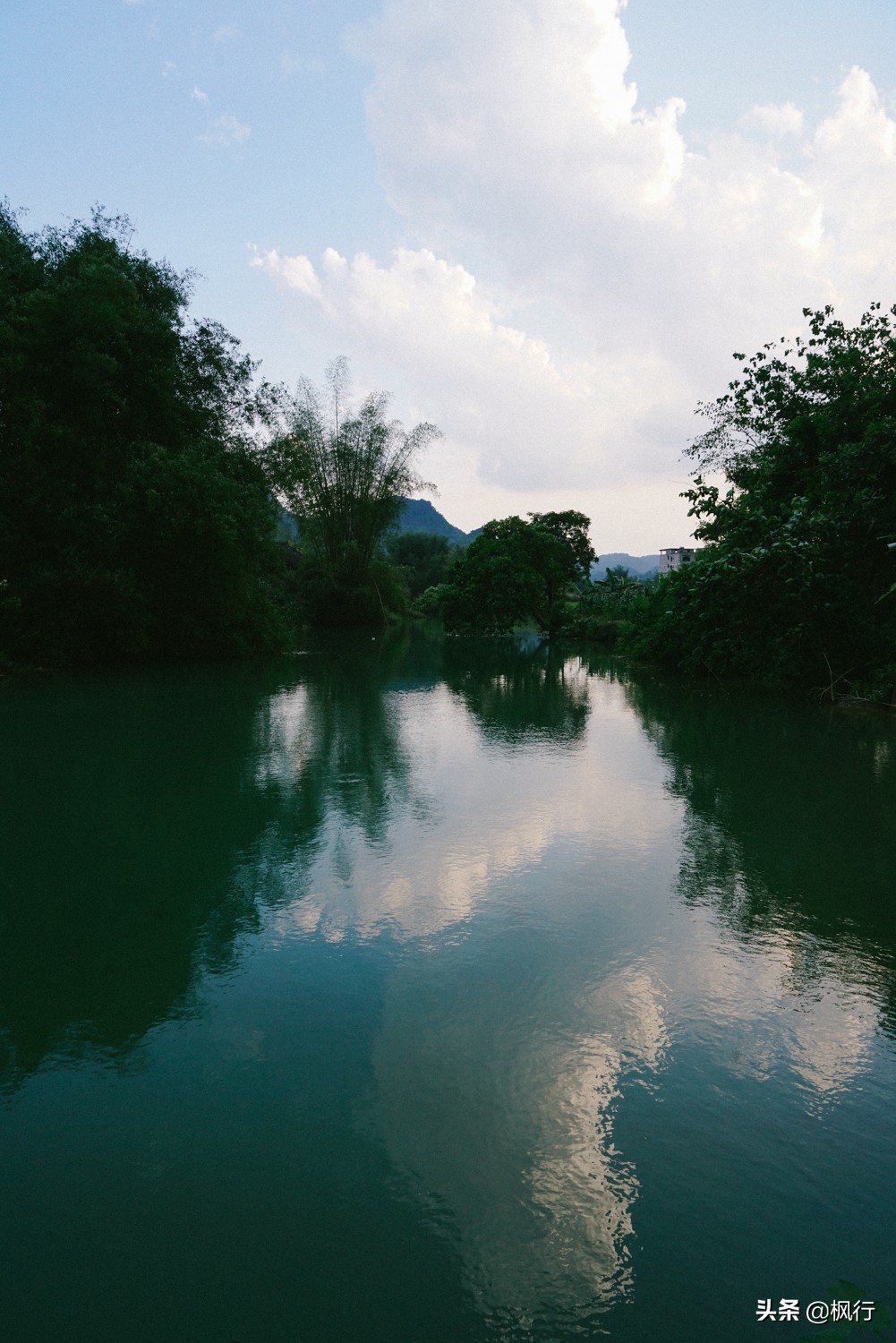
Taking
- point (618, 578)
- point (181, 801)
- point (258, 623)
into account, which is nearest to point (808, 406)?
point (258, 623)

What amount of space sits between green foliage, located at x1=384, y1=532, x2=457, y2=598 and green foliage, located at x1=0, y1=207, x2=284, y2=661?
2051 inches

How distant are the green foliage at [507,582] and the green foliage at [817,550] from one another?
15524 mm

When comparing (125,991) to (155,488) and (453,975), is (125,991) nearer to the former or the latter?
(453,975)

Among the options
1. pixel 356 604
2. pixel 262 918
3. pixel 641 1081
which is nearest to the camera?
pixel 641 1081

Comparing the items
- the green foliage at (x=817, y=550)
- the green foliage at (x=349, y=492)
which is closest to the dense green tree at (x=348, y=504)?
the green foliage at (x=349, y=492)

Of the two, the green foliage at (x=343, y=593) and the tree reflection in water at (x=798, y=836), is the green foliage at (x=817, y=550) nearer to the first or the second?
the tree reflection in water at (x=798, y=836)

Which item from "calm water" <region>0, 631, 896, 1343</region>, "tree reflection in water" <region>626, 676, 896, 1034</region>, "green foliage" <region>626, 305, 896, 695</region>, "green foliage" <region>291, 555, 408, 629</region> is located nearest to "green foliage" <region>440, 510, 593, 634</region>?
"green foliage" <region>291, 555, 408, 629</region>

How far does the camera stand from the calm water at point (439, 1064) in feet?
5.91

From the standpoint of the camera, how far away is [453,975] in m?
3.22

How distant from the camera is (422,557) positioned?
77812 millimetres

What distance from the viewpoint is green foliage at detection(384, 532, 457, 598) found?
71625mm

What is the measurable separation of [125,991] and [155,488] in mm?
12625

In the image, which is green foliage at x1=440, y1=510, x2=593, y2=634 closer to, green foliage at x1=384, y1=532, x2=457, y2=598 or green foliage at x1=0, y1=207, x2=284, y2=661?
green foliage at x1=0, y1=207, x2=284, y2=661

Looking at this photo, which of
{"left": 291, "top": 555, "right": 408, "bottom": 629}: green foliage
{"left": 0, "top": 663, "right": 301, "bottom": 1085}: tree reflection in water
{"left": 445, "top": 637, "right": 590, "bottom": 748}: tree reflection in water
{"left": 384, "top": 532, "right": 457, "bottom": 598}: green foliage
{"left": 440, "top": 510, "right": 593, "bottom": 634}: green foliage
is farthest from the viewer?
{"left": 384, "top": 532, "right": 457, "bottom": 598}: green foliage
